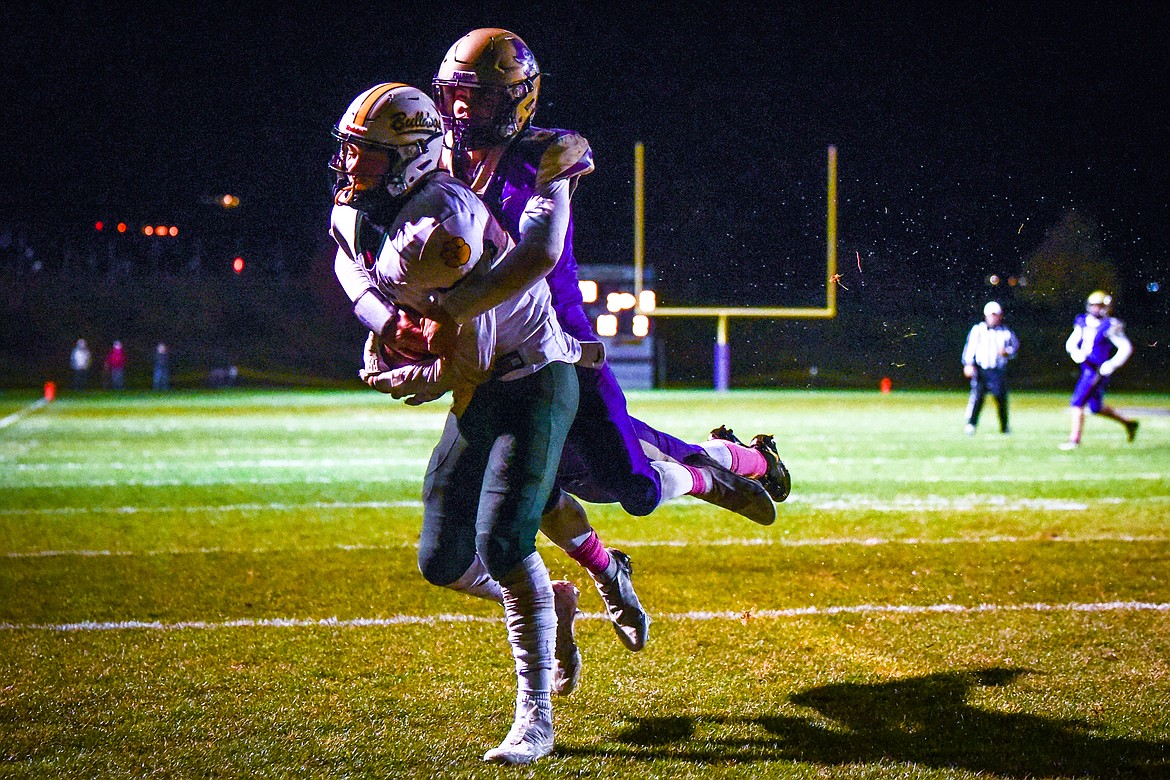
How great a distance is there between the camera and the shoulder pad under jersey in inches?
113

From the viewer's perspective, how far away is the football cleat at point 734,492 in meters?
3.86

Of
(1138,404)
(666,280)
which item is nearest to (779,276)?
(1138,404)

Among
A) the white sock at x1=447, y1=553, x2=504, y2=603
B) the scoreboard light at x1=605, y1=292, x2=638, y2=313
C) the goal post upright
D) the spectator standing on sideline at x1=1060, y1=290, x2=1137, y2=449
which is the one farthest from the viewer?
the scoreboard light at x1=605, y1=292, x2=638, y2=313

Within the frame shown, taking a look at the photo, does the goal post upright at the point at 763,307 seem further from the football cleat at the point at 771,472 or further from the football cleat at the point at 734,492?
the football cleat at the point at 734,492

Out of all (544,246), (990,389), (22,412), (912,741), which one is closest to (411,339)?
(544,246)

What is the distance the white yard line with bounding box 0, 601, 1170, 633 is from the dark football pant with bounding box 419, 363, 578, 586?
1.52 metres

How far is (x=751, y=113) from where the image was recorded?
45.0ft

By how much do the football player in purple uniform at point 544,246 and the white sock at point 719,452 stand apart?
2.0 inches

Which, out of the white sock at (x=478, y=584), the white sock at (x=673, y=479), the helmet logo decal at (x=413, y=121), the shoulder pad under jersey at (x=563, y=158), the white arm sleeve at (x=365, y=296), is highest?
the helmet logo decal at (x=413, y=121)

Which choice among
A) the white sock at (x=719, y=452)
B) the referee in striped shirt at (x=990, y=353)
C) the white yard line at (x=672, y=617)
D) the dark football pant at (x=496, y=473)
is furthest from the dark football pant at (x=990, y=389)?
the dark football pant at (x=496, y=473)

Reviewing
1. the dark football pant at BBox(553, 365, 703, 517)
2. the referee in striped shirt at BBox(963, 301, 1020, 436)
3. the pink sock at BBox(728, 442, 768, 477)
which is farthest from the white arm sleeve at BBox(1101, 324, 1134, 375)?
the dark football pant at BBox(553, 365, 703, 517)

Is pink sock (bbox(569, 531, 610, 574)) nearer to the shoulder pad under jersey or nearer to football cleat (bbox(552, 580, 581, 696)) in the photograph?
football cleat (bbox(552, 580, 581, 696))

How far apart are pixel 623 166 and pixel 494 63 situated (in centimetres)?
1740

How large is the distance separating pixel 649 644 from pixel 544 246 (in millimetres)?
1868
